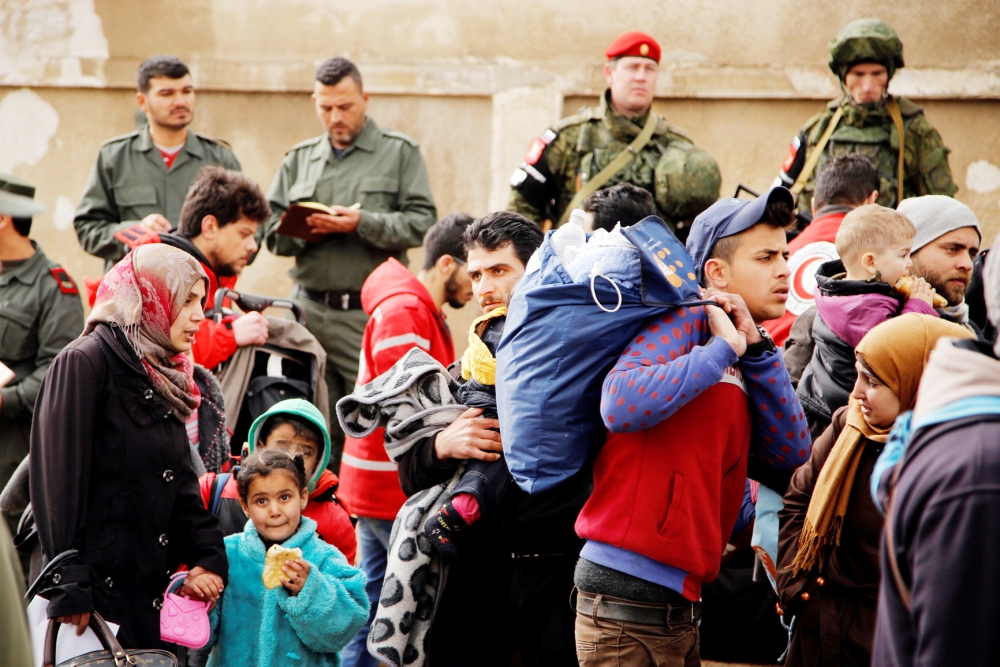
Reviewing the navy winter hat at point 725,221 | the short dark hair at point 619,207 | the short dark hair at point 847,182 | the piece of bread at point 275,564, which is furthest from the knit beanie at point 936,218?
the piece of bread at point 275,564

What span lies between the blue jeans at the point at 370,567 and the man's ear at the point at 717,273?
2.08 metres

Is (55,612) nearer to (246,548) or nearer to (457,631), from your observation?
(246,548)

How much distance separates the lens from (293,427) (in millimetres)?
4035

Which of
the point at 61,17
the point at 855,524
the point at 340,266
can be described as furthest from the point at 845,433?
the point at 61,17

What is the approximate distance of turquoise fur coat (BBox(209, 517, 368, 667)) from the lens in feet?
11.4

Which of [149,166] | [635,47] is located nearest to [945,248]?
[635,47]

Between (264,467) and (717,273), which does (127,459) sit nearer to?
(264,467)

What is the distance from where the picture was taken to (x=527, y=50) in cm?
795

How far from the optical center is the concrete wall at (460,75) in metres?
7.37

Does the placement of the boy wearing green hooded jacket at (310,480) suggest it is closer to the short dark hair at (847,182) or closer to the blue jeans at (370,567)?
the blue jeans at (370,567)

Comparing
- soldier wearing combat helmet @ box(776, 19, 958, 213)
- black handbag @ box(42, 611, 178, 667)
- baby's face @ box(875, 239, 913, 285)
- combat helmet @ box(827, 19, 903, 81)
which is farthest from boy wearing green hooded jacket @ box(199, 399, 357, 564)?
combat helmet @ box(827, 19, 903, 81)

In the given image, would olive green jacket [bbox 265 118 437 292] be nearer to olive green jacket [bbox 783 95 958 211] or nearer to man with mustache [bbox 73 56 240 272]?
man with mustache [bbox 73 56 240 272]

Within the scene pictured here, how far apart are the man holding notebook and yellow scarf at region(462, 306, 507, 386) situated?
102 inches

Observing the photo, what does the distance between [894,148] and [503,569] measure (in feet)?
11.8
